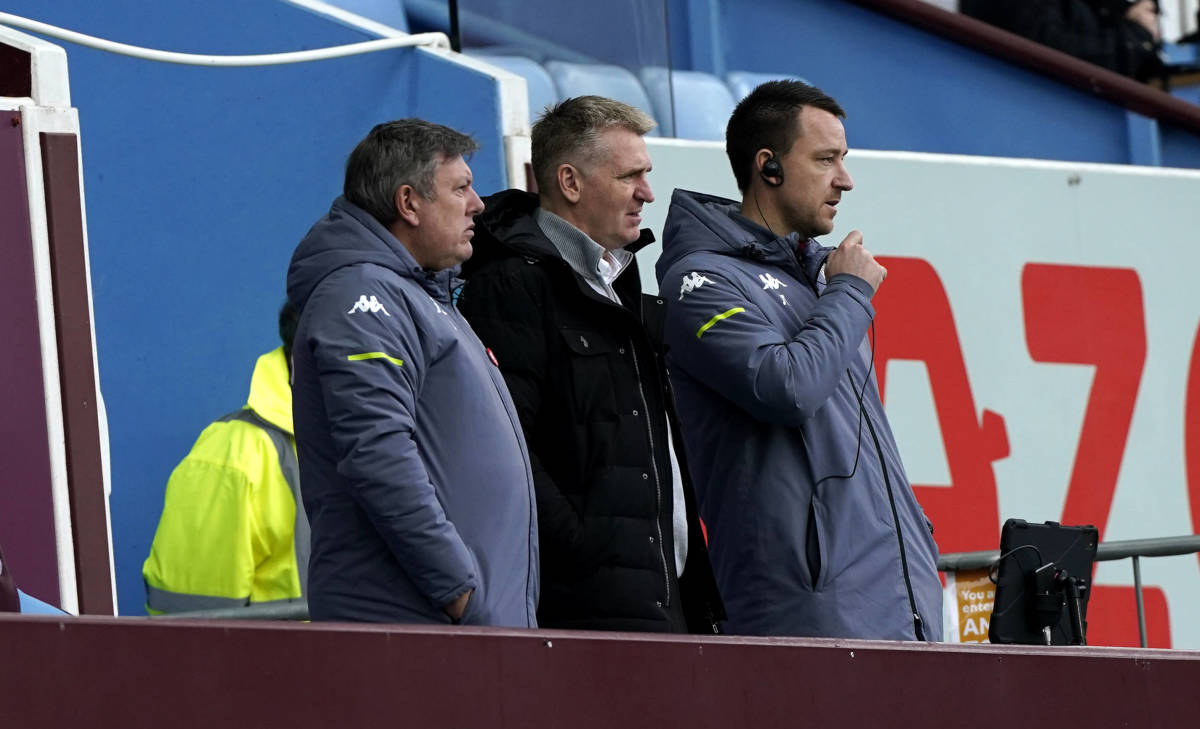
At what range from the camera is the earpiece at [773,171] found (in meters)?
3.84

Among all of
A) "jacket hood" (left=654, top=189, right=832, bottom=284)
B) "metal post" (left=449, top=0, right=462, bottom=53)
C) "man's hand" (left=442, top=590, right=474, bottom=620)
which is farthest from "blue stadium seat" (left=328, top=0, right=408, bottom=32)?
"man's hand" (left=442, top=590, right=474, bottom=620)

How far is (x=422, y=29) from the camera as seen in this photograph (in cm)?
679

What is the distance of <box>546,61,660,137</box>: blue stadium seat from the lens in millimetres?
5812

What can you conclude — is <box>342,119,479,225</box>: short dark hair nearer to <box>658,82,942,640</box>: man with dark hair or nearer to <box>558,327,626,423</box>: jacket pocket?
<box>558,327,626,423</box>: jacket pocket

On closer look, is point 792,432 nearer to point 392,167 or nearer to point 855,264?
point 855,264

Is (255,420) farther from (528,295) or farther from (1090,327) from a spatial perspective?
(1090,327)

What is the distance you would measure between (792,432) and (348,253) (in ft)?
3.00

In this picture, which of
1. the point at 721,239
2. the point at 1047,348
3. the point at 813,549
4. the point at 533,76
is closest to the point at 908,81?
the point at 1047,348

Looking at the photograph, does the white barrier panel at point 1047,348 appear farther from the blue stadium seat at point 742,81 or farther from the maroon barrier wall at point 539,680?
the maroon barrier wall at point 539,680

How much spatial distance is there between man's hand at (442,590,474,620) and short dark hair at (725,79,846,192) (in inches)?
49.0

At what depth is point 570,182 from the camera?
3.63m

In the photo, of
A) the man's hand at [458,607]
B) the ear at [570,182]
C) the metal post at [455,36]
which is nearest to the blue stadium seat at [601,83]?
the metal post at [455,36]

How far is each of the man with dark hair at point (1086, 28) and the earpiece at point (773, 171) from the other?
16.2 feet

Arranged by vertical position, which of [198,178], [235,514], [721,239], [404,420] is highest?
[198,178]
